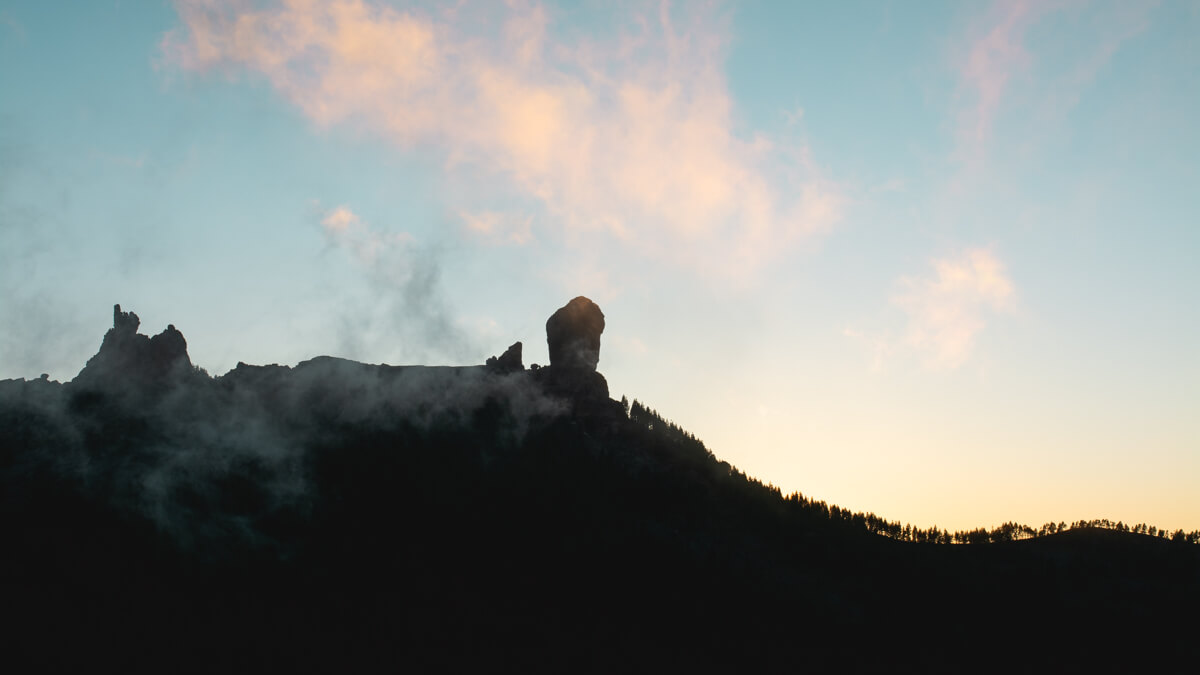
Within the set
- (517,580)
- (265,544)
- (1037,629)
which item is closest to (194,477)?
(265,544)

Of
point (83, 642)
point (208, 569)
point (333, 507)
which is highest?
point (333, 507)

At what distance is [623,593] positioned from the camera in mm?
186125

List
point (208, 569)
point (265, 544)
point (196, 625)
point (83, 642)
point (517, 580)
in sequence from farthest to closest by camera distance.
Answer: point (517, 580) → point (265, 544) → point (208, 569) → point (196, 625) → point (83, 642)

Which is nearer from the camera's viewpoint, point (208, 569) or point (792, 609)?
point (208, 569)

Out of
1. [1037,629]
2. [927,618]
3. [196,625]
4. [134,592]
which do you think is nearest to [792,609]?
[927,618]

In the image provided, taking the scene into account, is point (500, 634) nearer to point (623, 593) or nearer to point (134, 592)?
point (623, 593)

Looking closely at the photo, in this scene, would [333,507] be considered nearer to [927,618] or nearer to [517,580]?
[517,580]

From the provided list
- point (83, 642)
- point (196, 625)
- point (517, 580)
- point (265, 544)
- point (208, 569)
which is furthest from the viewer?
point (517, 580)

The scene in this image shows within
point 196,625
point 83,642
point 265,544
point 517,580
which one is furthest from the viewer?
point 517,580

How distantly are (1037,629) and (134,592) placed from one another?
196062 millimetres

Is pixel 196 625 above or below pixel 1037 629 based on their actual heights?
below

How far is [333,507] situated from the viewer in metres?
195

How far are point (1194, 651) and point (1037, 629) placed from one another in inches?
1350

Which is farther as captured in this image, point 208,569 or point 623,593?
point 623,593
